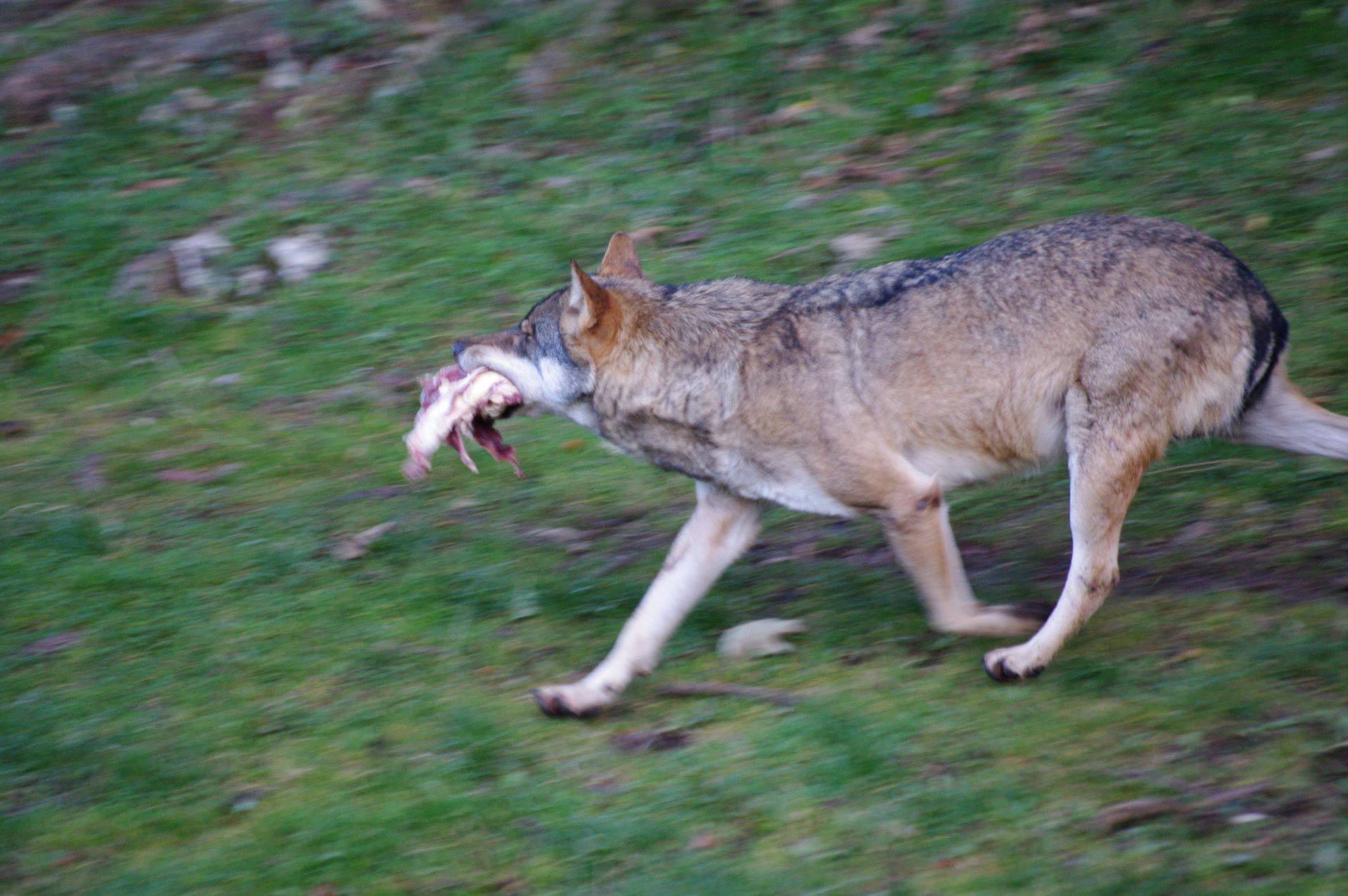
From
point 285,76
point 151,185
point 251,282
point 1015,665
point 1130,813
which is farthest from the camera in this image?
point 285,76

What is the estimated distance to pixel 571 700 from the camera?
16.1ft

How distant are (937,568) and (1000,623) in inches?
13.4

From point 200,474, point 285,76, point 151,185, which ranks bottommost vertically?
point 200,474

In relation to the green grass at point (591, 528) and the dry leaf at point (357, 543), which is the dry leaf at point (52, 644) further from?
the dry leaf at point (357, 543)

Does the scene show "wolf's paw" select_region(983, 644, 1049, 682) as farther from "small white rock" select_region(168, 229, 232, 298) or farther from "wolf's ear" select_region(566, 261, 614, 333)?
"small white rock" select_region(168, 229, 232, 298)

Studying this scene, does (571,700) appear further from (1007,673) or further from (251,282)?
(251,282)

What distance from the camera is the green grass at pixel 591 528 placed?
4082 mm

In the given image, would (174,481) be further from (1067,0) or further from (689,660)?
(1067,0)

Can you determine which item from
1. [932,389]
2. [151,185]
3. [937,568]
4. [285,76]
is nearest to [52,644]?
[937,568]

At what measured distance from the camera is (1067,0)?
34.5 ft

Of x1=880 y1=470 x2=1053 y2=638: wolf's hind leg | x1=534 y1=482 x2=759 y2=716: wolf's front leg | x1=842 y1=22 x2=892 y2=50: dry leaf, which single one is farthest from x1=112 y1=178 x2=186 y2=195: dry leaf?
x1=880 y1=470 x2=1053 y2=638: wolf's hind leg

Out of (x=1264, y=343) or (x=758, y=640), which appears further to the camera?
(x=758, y=640)

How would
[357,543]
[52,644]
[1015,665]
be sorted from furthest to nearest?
1. [357,543]
2. [52,644]
3. [1015,665]

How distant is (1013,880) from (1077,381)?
1.96 metres
